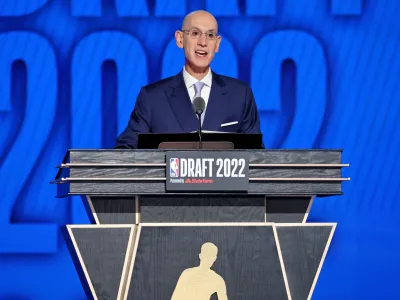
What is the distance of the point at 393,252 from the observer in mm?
5453

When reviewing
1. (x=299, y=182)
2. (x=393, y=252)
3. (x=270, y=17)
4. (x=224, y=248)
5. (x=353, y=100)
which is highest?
(x=270, y=17)

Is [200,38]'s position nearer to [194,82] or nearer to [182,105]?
[194,82]

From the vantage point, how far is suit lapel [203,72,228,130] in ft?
11.7

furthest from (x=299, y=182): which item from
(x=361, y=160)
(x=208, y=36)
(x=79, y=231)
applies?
(x=361, y=160)

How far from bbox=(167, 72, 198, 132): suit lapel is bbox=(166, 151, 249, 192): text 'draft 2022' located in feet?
2.55

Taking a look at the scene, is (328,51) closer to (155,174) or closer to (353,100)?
(353,100)

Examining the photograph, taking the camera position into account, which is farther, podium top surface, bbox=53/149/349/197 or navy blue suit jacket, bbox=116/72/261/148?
navy blue suit jacket, bbox=116/72/261/148

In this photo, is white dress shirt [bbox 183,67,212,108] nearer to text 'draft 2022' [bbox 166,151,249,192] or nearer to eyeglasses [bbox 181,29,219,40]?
eyeglasses [bbox 181,29,219,40]

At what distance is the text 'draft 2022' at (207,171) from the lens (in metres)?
2.81

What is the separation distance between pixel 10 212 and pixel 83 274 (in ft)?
8.76

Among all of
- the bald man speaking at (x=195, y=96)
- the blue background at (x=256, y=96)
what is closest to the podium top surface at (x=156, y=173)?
the bald man speaking at (x=195, y=96)

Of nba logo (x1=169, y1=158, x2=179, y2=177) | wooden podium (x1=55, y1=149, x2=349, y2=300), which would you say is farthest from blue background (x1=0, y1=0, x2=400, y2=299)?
nba logo (x1=169, y1=158, x2=179, y2=177)

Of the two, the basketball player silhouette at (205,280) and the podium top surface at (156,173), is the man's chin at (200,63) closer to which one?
the podium top surface at (156,173)

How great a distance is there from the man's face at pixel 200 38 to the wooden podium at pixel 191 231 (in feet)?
3.10
